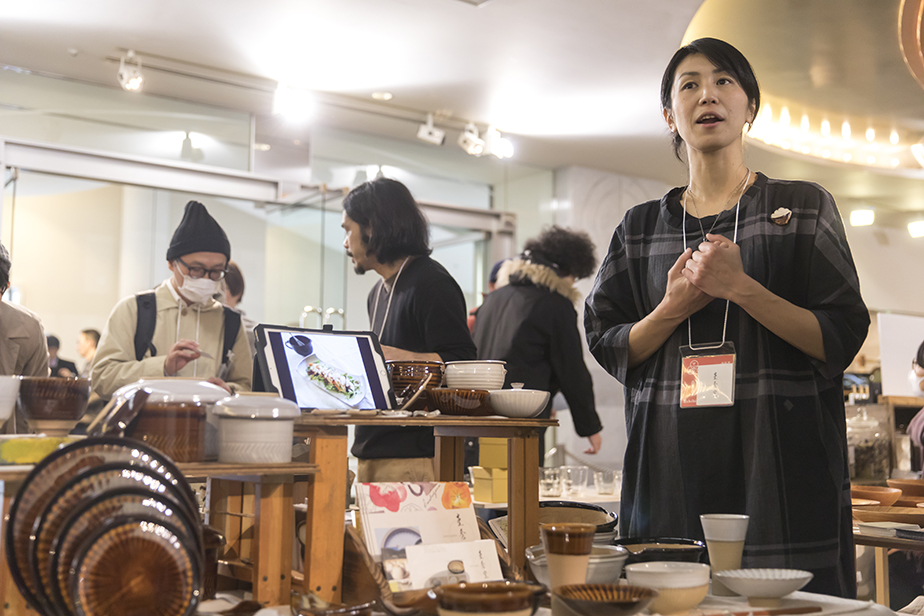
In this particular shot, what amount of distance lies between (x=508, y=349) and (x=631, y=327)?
2079mm

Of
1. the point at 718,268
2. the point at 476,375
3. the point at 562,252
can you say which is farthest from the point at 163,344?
the point at 718,268

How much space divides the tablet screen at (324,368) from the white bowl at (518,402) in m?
0.17

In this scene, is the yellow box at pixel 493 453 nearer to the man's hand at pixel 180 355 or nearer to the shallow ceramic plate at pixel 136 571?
the man's hand at pixel 180 355

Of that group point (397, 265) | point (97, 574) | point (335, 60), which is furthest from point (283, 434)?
point (335, 60)

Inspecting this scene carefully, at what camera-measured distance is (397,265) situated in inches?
92.4

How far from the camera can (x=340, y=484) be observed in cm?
116

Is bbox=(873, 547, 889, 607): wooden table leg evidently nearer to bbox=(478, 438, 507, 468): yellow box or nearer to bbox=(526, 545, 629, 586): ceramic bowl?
bbox=(478, 438, 507, 468): yellow box

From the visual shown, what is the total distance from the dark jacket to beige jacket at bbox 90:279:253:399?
46.9 inches

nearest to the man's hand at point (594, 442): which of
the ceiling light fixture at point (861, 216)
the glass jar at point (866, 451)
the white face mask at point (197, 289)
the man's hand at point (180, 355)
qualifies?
Result: the glass jar at point (866, 451)

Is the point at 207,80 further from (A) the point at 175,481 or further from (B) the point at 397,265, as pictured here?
(A) the point at 175,481

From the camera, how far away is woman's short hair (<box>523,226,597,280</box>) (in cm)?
365

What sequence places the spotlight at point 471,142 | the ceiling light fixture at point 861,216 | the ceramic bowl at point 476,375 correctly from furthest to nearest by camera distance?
the ceiling light fixture at point 861,216, the spotlight at point 471,142, the ceramic bowl at point 476,375

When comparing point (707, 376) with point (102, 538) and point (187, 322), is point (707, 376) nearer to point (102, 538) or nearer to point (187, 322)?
point (102, 538)

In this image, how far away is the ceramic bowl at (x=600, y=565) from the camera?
3.83 feet
